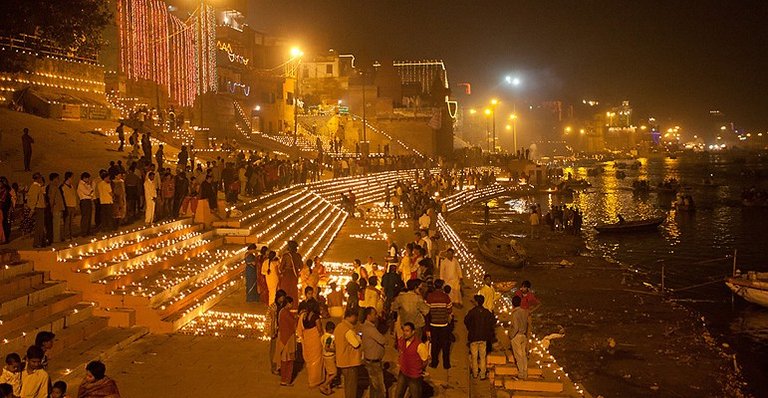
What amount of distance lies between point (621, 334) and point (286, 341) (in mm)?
11379

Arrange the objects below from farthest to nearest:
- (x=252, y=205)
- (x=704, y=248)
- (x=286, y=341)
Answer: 1. (x=704, y=248)
2. (x=252, y=205)
3. (x=286, y=341)

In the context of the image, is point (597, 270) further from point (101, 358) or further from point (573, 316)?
point (101, 358)

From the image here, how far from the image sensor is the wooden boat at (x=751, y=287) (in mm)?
20938

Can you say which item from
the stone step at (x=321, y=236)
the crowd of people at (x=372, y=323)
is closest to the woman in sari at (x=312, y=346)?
the crowd of people at (x=372, y=323)

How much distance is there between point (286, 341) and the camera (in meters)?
9.27

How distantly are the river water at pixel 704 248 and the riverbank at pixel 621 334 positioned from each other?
2.87 ft

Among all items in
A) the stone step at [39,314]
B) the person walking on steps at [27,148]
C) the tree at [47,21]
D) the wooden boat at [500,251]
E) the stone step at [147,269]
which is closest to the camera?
the stone step at [39,314]

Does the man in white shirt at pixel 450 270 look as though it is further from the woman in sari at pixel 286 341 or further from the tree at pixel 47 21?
the tree at pixel 47 21

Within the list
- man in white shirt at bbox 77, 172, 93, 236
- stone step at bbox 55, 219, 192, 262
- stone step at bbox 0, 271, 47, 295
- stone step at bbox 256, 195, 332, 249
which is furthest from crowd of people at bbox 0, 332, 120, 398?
stone step at bbox 256, 195, 332, 249

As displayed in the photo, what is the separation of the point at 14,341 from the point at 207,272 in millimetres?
5463

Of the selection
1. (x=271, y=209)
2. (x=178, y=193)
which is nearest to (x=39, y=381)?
(x=178, y=193)

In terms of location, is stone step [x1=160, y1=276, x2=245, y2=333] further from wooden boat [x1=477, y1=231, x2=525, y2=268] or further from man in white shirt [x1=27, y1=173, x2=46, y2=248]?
wooden boat [x1=477, y1=231, x2=525, y2=268]

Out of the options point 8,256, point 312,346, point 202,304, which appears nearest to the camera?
point 312,346

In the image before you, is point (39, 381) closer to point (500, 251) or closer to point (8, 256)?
point (8, 256)
